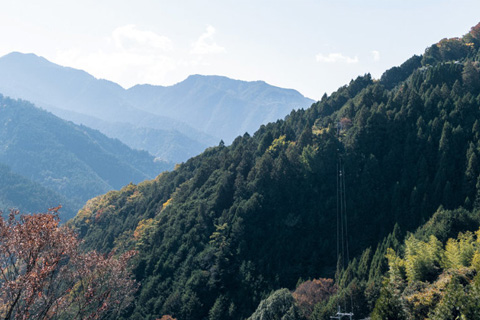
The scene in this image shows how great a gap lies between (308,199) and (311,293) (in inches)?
895

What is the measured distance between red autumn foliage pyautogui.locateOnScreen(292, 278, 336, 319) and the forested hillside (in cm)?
172

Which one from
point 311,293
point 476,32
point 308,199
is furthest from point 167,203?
point 476,32

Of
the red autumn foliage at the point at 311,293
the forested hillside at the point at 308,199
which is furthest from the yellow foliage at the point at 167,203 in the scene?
the red autumn foliage at the point at 311,293

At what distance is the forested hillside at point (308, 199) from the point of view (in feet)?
224

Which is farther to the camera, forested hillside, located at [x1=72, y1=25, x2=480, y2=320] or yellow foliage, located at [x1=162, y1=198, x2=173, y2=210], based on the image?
yellow foliage, located at [x1=162, y1=198, x2=173, y2=210]

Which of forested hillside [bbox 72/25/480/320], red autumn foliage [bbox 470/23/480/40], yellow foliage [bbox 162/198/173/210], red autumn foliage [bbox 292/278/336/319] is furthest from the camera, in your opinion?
red autumn foliage [bbox 470/23/480/40]

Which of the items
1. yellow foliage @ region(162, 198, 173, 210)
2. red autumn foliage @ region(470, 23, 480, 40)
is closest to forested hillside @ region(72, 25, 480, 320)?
yellow foliage @ region(162, 198, 173, 210)

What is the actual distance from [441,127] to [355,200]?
61.2 feet

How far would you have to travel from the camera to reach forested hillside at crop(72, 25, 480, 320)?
224 feet

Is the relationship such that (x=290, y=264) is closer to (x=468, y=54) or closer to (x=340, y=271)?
(x=340, y=271)

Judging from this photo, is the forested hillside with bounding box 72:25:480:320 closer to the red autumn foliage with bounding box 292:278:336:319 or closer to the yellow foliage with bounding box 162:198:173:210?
the red autumn foliage with bounding box 292:278:336:319

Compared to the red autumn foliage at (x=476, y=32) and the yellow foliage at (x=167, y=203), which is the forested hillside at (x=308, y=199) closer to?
the yellow foliage at (x=167, y=203)

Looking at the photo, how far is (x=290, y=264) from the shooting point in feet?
231

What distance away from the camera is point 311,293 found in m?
58.1
